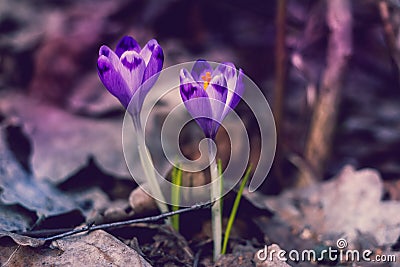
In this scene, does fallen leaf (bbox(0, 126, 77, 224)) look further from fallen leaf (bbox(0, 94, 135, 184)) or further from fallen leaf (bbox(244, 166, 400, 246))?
fallen leaf (bbox(244, 166, 400, 246))

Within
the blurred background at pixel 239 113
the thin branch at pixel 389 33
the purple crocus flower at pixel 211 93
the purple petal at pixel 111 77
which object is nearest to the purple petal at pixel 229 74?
the purple crocus flower at pixel 211 93

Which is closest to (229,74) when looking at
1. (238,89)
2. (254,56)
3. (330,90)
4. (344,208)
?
(238,89)

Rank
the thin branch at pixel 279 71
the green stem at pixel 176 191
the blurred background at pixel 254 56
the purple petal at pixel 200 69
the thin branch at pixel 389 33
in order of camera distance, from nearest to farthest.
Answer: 1. the purple petal at pixel 200 69
2. the green stem at pixel 176 191
3. the thin branch at pixel 389 33
4. the thin branch at pixel 279 71
5. the blurred background at pixel 254 56

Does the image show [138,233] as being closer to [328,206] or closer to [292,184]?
[328,206]

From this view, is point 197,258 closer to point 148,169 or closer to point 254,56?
point 148,169

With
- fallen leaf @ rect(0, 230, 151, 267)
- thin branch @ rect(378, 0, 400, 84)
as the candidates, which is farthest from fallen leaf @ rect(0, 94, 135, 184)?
thin branch @ rect(378, 0, 400, 84)

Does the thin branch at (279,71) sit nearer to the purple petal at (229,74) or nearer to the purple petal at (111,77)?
the purple petal at (229,74)

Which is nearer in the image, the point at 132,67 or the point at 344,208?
the point at 132,67
